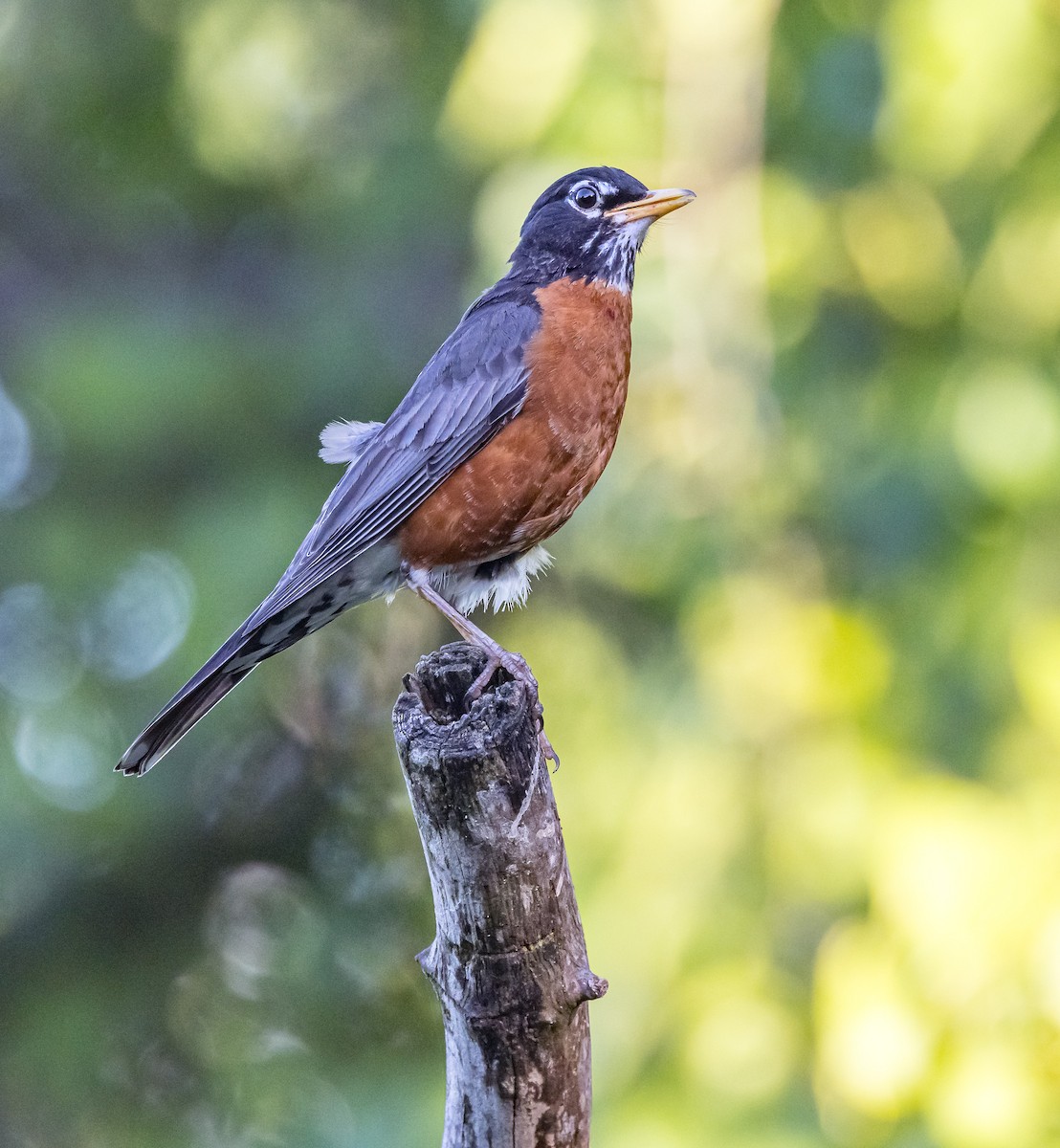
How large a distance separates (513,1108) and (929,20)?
2887 millimetres

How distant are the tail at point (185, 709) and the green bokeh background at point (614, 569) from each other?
1.11 metres

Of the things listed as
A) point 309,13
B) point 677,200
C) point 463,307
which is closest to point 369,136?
point 309,13

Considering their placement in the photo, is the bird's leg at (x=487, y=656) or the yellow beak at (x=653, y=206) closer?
the bird's leg at (x=487, y=656)

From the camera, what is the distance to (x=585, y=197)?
4.02 m

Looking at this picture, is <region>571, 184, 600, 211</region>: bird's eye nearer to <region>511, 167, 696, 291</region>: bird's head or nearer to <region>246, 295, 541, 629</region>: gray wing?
<region>511, 167, 696, 291</region>: bird's head

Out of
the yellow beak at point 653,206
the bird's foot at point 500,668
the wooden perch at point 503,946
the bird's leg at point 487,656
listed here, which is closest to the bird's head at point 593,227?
the yellow beak at point 653,206

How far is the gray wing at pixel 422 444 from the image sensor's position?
11.5 feet

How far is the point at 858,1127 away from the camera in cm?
338

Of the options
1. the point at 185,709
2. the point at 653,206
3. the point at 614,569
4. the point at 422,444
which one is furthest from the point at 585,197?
the point at 185,709

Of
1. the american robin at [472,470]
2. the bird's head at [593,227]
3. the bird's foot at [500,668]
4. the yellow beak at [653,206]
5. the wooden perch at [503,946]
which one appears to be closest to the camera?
the wooden perch at [503,946]

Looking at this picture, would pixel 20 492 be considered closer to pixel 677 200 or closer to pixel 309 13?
pixel 309 13

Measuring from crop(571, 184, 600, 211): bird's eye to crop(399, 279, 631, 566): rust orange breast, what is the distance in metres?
0.49

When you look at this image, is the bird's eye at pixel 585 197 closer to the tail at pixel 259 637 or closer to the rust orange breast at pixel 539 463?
the rust orange breast at pixel 539 463

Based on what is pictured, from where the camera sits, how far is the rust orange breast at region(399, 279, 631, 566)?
349cm
